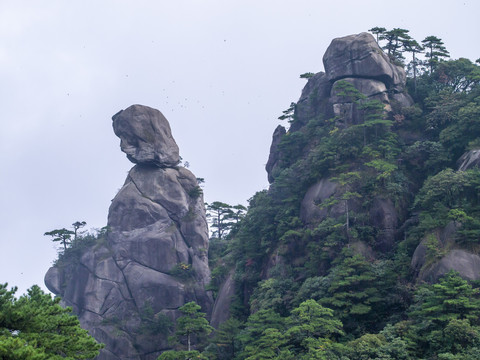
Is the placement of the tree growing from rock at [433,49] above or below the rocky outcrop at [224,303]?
above

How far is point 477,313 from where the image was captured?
22.2 m

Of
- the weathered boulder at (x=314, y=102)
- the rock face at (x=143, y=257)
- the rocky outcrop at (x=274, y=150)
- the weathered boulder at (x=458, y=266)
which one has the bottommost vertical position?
the weathered boulder at (x=458, y=266)

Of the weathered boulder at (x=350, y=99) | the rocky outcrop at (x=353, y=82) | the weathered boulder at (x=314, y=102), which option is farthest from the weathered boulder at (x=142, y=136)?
the weathered boulder at (x=350, y=99)

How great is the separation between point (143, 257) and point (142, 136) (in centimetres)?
1236

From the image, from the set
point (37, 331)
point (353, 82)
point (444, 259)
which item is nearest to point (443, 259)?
point (444, 259)

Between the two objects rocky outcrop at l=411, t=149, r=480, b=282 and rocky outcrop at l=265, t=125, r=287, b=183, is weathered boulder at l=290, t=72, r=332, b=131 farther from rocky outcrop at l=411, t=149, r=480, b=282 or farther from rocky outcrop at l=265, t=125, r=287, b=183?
rocky outcrop at l=411, t=149, r=480, b=282

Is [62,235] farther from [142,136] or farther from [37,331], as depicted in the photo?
[37,331]

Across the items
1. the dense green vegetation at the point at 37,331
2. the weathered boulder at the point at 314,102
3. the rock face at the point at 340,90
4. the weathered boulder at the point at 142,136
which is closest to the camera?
the dense green vegetation at the point at 37,331

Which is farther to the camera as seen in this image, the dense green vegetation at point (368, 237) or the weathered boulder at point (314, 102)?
the weathered boulder at point (314, 102)

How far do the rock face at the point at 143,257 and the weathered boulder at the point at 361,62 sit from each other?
19426 mm

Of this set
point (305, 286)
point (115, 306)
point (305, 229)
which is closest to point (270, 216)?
point (305, 229)

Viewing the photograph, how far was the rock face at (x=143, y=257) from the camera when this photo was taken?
45438 millimetres

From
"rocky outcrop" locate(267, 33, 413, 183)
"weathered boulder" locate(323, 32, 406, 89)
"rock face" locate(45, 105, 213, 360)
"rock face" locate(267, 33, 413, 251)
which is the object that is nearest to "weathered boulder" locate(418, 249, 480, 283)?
"rock face" locate(267, 33, 413, 251)

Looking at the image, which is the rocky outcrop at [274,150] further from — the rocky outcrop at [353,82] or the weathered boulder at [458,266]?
the weathered boulder at [458,266]
